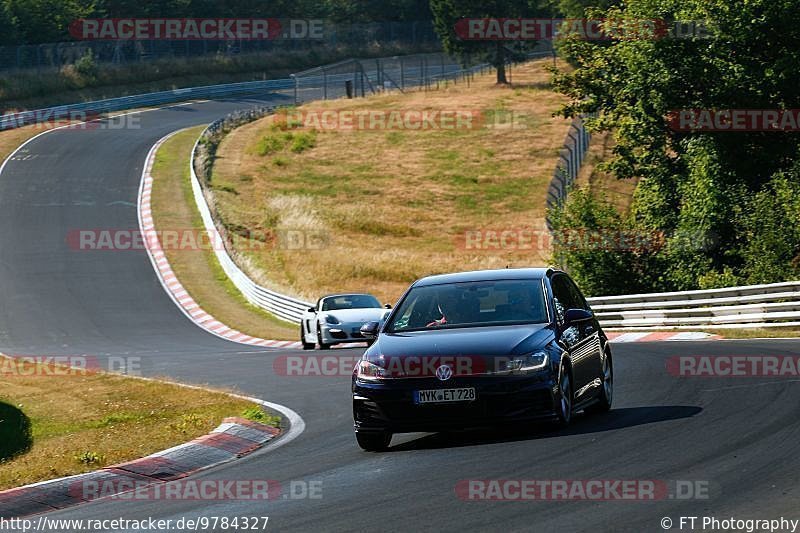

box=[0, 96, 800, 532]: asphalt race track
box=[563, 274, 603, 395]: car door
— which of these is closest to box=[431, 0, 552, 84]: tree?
box=[0, 96, 800, 532]: asphalt race track

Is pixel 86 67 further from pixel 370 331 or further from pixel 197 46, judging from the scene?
pixel 370 331

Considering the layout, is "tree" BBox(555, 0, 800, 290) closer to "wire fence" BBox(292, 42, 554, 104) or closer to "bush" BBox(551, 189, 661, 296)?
"bush" BBox(551, 189, 661, 296)

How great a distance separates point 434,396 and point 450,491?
1.98 meters

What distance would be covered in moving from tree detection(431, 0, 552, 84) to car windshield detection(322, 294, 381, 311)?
6059 cm

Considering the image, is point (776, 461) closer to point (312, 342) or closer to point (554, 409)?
point (554, 409)

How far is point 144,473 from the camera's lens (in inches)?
429

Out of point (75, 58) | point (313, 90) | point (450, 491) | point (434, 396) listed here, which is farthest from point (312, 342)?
point (313, 90)

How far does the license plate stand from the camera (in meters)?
10.5

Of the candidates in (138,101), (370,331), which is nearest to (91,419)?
(370,331)

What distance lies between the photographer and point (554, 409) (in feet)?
34.9

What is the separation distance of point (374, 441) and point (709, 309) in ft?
50.9

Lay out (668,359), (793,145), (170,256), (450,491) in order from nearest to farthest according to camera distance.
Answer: (450,491) < (668,359) < (793,145) < (170,256)

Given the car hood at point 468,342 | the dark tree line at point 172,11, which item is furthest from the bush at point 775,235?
the dark tree line at point 172,11

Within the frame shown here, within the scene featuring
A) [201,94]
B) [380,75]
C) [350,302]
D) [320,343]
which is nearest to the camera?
[320,343]
